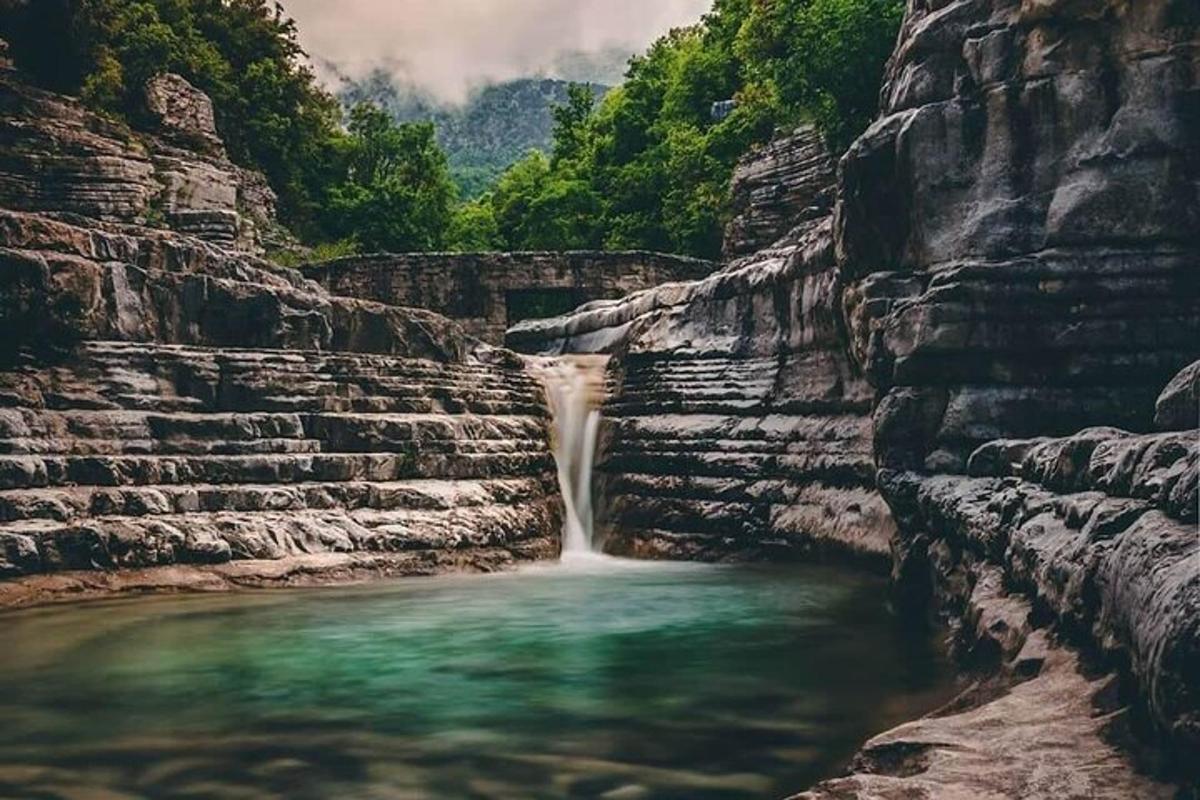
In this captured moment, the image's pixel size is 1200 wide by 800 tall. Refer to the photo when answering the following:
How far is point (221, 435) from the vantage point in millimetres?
10859

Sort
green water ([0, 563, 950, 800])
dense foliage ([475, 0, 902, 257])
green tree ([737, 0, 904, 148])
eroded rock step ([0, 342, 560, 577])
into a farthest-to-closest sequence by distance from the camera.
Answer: dense foliage ([475, 0, 902, 257]), green tree ([737, 0, 904, 148]), eroded rock step ([0, 342, 560, 577]), green water ([0, 563, 950, 800])

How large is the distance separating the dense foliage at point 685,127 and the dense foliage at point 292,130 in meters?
3.72

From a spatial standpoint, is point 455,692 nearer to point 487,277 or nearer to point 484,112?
point 487,277

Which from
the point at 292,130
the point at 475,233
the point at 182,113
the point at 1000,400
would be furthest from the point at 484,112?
the point at 1000,400

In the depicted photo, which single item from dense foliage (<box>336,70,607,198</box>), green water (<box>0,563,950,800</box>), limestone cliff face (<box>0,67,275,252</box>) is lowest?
green water (<box>0,563,950,800</box>)

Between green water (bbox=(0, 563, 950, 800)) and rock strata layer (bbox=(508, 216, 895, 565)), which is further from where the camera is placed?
rock strata layer (bbox=(508, 216, 895, 565))

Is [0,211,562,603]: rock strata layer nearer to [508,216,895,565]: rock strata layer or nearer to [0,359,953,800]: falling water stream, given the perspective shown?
[0,359,953,800]: falling water stream

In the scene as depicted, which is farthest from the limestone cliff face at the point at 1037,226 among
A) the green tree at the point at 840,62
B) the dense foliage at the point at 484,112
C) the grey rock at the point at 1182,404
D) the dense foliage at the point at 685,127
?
the dense foliage at the point at 484,112

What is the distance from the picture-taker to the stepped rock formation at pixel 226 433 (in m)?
9.65

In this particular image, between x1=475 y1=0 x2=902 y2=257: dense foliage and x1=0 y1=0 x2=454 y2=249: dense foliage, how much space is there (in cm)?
372

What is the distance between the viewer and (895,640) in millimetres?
7422

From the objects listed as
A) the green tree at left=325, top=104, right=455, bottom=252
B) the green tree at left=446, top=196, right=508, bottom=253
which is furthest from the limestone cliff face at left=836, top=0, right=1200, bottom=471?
the green tree at left=446, top=196, right=508, bottom=253

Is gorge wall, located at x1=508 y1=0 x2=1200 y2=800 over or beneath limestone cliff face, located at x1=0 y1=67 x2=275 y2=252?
beneath

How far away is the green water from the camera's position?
14.6 feet
